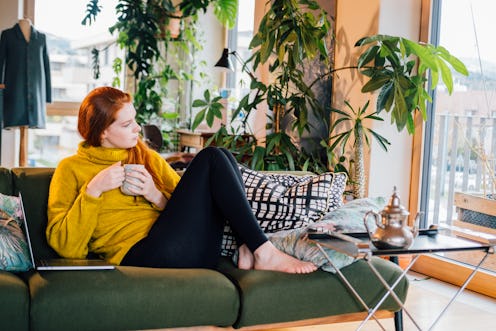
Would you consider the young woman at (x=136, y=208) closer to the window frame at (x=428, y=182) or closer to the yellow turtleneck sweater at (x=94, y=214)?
the yellow turtleneck sweater at (x=94, y=214)

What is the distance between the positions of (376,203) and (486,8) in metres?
1.64

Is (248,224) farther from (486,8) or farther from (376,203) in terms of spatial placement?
Answer: (486,8)

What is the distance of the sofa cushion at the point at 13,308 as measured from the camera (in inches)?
86.6

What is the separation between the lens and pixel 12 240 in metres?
2.48

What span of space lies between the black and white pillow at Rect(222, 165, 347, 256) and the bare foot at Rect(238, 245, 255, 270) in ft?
0.72

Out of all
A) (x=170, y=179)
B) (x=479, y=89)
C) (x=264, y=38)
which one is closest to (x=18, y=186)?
(x=170, y=179)

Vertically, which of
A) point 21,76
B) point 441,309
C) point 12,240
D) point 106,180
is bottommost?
point 441,309

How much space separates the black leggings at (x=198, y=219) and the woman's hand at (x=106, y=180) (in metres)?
0.22

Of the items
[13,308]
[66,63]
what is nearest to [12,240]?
[13,308]

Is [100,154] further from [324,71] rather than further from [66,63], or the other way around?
[66,63]

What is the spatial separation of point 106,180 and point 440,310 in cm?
195

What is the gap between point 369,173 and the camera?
4.43 meters

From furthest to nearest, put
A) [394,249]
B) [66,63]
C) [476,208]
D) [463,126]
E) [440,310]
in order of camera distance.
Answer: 1. [66,63]
2. [463,126]
3. [476,208]
4. [440,310]
5. [394,249]

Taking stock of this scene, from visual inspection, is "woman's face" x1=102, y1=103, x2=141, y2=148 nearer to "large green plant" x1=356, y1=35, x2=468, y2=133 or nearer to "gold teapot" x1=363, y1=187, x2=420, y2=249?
"gold teapot" x1=363, y1=187, x2=420, y2=249
